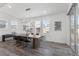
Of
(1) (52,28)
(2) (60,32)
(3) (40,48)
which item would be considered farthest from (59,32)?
(3) (40,48)

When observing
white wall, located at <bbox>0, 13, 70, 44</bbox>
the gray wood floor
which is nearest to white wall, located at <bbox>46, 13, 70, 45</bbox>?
white wall, located at <bbox>0, 13, 70, 44</bbox>

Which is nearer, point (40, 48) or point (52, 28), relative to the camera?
point (52, 28)

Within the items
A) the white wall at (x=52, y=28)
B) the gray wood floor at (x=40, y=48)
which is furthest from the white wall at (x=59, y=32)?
the gray wood floor at (x=40, y=48)

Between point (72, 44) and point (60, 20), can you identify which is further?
point (72, 44)

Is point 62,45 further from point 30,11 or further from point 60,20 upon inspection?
point 30,11

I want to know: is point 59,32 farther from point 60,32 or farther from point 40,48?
point 40,48

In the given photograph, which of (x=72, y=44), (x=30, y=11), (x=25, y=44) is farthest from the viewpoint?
(x=72, y=44)

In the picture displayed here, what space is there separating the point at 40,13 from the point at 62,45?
3.62ft

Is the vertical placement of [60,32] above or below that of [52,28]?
below

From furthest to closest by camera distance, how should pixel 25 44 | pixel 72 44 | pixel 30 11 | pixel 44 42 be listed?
pixel 72 44 < pixel 25 44 < pixel 44 42 < pixel 30 11

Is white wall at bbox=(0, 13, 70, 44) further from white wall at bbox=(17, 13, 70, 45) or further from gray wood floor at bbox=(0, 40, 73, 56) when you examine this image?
gray wood floor at bbox=(0, 40, 73, 56)

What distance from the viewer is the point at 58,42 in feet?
7.41

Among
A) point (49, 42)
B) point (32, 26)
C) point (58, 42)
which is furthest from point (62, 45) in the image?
point (32, 26)

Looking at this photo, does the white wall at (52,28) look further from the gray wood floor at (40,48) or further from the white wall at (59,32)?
the gray wood floor at (40,48)
